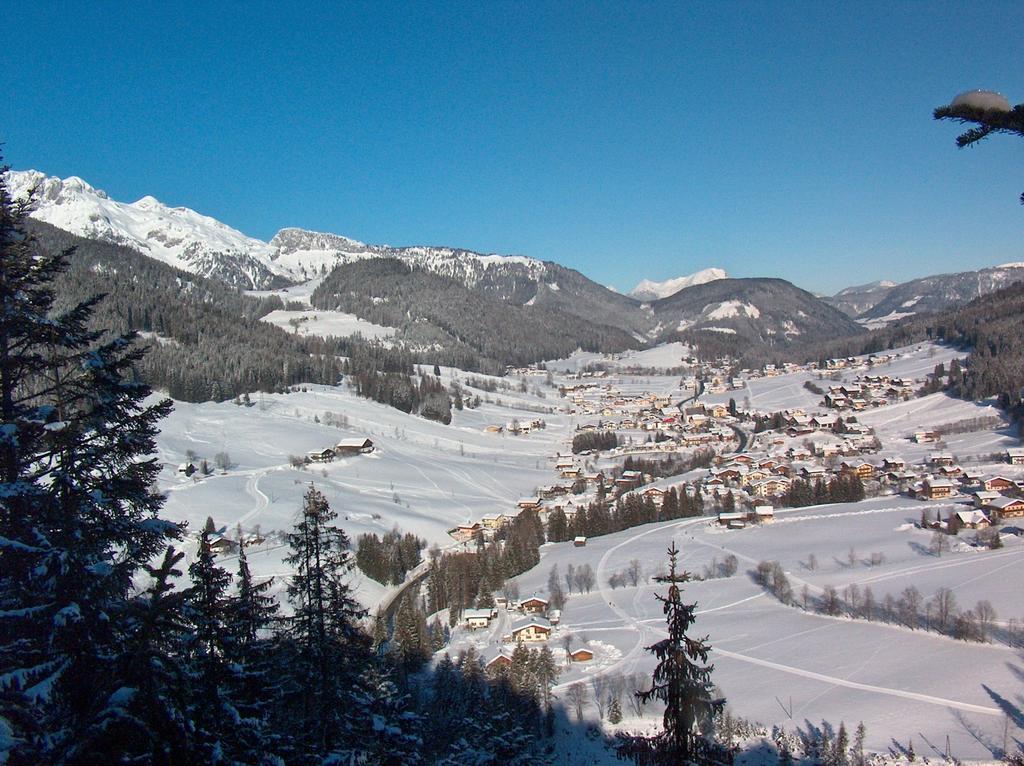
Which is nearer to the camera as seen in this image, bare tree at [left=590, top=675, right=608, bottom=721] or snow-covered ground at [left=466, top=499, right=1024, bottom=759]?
snow-covered ground at [left=466, top=499, right=1024, bottom=759]

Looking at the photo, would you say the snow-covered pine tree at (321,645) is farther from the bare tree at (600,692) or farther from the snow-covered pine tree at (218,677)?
the bare tree at (600,692)

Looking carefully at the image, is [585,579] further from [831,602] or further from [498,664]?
[831,602]

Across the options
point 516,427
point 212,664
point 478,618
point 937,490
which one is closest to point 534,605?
point 478,618

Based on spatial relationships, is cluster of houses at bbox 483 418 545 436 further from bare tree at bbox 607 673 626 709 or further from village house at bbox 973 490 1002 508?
bare tree at bbox 607 673 626 709

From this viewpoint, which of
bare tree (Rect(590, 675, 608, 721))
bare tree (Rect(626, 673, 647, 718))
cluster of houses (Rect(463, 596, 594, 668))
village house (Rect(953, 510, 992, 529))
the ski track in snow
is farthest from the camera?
village house (Rect(953, 510, 992, 529))

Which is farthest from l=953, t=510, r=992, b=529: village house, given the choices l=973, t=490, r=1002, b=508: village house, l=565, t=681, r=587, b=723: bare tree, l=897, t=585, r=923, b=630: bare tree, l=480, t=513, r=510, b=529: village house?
l=480, t=513, r=510, b=529: village house

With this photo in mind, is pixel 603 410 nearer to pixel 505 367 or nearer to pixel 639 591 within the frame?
pixel 505 367

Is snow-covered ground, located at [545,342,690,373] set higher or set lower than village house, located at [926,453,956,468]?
higher
